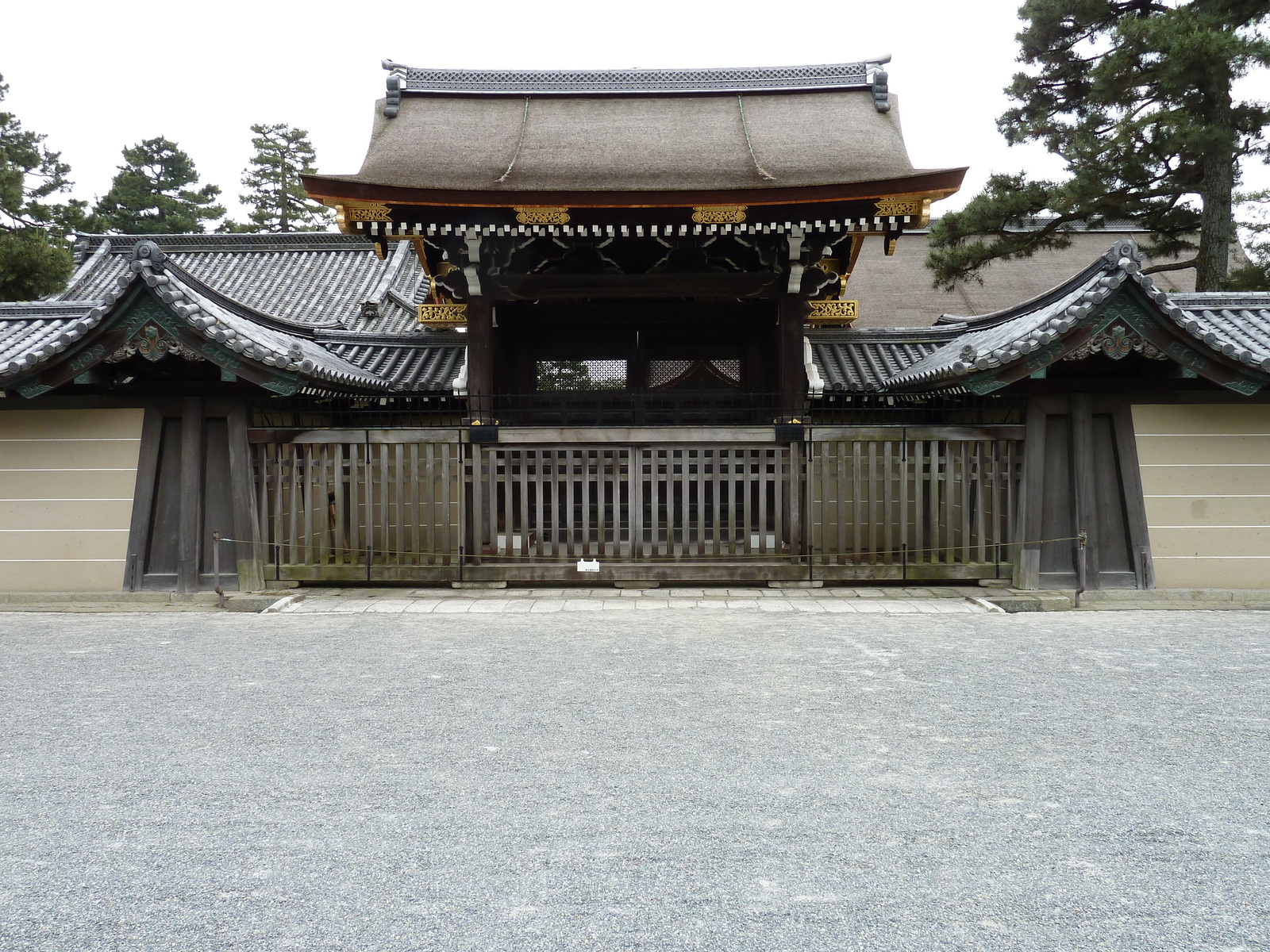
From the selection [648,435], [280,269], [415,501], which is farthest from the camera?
[280,269]

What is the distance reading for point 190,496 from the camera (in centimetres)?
780

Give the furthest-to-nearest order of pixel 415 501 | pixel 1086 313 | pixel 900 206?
pixel 900 206 → pixel 415 501 → pixel 1086 313

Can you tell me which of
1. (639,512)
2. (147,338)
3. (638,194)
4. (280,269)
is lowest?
(639,512)

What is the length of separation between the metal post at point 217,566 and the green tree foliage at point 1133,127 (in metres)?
13.5

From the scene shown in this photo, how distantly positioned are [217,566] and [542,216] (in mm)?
4957

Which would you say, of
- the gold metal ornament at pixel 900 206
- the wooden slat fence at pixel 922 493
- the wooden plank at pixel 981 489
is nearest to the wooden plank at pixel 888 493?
the wooden slat fence at pixel 922 493

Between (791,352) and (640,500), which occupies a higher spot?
(791,352)

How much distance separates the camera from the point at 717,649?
5.82 metres

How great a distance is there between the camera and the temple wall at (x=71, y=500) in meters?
7.77

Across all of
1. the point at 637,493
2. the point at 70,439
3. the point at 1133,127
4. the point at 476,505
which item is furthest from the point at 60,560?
the point at 1133,127

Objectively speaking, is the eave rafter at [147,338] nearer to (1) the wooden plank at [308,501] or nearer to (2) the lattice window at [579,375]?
(1) the wooden plank at [308,501]

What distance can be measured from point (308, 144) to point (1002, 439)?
38677 mm

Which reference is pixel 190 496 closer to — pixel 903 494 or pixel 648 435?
pixel 648 435

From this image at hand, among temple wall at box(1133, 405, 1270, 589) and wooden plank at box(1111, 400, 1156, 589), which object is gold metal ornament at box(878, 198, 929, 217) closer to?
wooden plank at box(1111, 400, 1156, 589)
